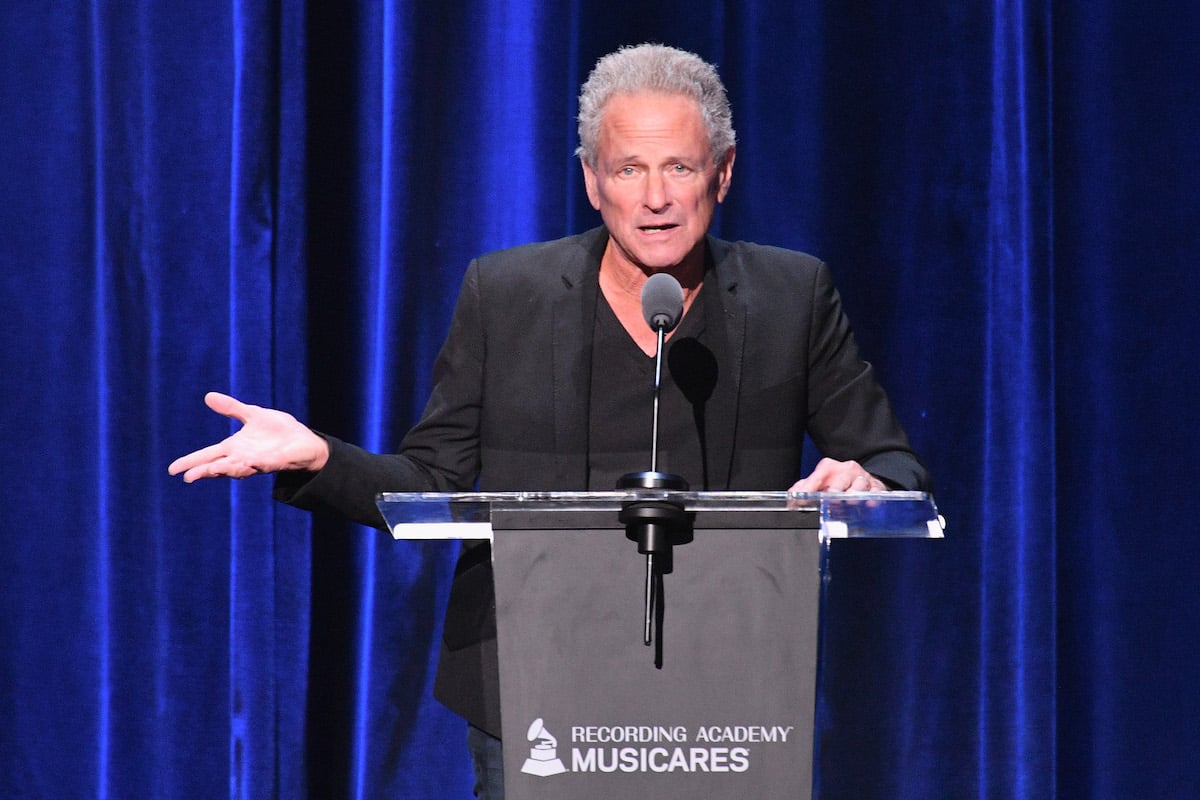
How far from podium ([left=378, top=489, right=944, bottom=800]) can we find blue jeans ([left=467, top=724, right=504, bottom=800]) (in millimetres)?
431

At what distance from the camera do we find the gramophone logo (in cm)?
121

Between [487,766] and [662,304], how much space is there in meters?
0.64

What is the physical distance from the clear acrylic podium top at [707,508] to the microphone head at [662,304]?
0.24 m

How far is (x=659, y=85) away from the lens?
5.77 ft

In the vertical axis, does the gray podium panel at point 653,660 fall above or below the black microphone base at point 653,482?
below

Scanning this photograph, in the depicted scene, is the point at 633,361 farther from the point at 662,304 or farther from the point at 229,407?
the point at 229,407

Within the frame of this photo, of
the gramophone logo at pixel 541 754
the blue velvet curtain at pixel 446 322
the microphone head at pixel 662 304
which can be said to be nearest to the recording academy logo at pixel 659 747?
the gramophone logo at pixel 541 754

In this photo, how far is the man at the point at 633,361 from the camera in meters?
1.74

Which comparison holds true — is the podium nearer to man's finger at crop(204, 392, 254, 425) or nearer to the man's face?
man's finger at crop(204, 392, 254, 425)

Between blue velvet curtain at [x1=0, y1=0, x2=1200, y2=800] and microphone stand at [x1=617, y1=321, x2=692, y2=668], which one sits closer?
microphone stand at [x1=617, y1=321, x2=692, y2=668]

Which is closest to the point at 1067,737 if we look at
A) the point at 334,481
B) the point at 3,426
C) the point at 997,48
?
the point at 997,48

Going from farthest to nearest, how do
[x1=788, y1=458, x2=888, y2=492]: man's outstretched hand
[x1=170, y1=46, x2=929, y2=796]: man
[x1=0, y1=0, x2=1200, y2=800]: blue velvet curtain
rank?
[x1=0, y1=0, x2=1200, y2=800]: blue velvet curtain, [x1=170, y1=46, x2=929, y2=796]: man, [x1=788, y1=458, x2=888, y2=492]: man's outstretched hand

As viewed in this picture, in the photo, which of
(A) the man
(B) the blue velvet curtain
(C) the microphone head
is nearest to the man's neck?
(A) the man

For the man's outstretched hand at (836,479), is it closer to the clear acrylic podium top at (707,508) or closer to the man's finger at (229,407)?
the clear acrylic podium top at (707,508)
